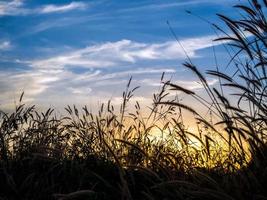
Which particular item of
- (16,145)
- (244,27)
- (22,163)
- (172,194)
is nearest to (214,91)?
(244,27)

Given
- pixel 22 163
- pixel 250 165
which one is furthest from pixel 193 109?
pixel 22 163

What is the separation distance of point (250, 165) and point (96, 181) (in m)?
1.47

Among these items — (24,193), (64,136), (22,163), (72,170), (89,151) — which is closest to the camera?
(24,193)

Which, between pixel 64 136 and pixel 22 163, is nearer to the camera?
pixel 22 163

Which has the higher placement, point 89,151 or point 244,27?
point 244,27

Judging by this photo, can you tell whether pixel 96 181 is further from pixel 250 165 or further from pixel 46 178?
pixel 250 165

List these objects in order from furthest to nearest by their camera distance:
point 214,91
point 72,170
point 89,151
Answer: point 89,151
point 72,170
point 214,91

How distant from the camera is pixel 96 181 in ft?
12.6

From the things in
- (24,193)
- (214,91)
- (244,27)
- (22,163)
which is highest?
(244,27)

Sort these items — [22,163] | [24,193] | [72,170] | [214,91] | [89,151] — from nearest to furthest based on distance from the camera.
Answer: [214,91] < [24,193] < [72,170] < [22,163] < [89,151]

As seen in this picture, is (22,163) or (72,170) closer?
(72,170)

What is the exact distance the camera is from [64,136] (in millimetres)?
5367

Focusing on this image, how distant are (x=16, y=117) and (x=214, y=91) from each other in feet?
10.4

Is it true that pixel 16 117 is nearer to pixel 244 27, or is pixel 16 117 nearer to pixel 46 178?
pixel 46 178
